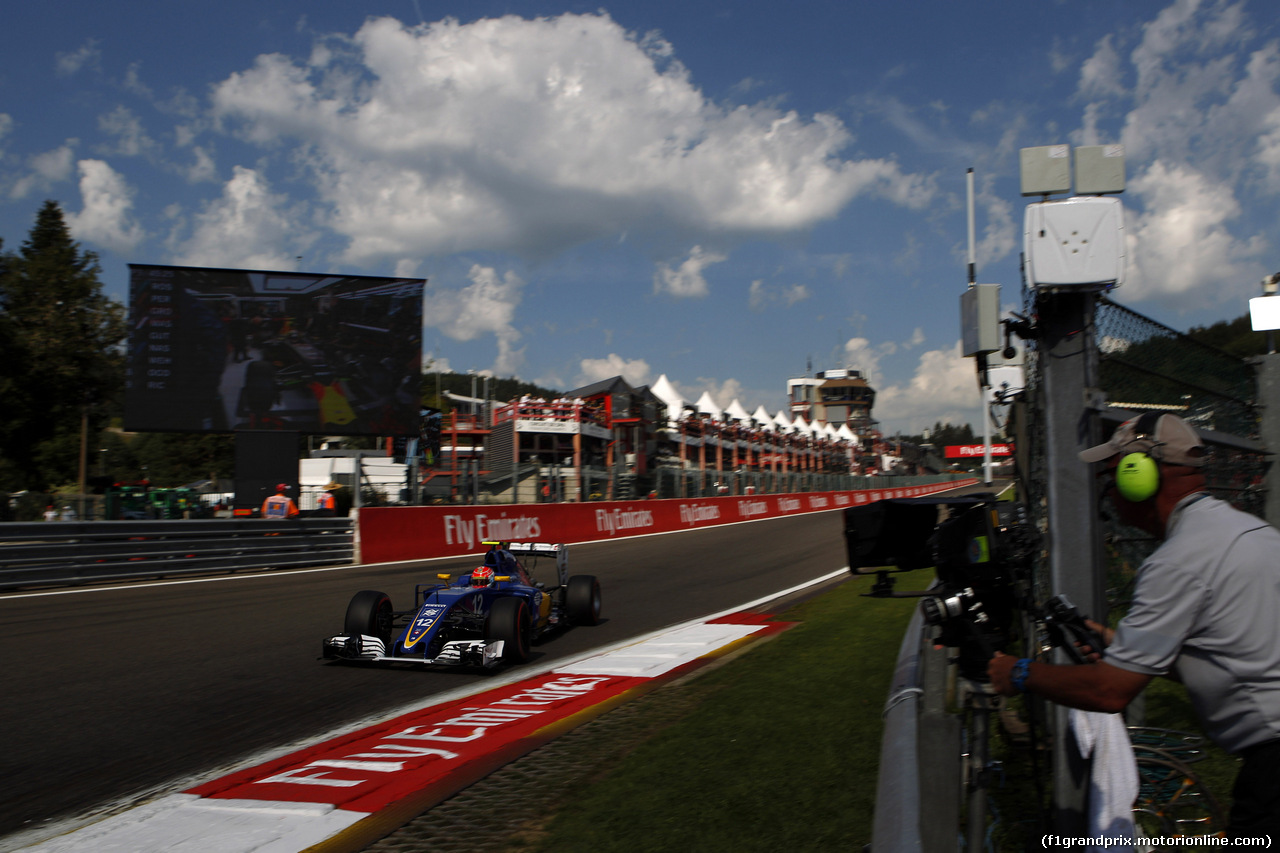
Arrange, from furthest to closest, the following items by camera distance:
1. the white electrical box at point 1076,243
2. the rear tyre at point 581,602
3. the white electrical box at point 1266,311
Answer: the rear tyre at point 581,602
the white electrical box at point 1266,311
the white electrical box at point 1076,243

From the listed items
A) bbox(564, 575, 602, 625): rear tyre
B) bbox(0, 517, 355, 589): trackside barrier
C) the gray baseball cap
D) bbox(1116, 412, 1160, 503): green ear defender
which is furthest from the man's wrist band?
bbox(0, 517, 355, 589): trackside barrier

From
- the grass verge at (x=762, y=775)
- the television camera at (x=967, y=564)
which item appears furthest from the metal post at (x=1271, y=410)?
the television camera at (x=967, y=564)

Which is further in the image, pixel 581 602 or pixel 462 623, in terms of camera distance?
pixel 581 602

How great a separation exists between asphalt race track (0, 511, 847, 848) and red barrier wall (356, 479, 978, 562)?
2799 mm

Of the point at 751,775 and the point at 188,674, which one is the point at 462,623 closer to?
the point at 188,674

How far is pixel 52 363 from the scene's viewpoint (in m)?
49.8

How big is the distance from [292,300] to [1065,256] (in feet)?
66.2

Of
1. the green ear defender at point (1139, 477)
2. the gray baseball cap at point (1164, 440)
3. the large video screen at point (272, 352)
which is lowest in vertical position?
the green ear defender at point (1139, 477)

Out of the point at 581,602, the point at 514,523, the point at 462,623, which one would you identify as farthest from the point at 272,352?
the point at 462,623

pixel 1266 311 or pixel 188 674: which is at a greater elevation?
pixel 1266 311

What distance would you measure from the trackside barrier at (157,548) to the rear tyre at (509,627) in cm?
772

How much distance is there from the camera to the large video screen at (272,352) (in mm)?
19531

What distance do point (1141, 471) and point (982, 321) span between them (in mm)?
1819

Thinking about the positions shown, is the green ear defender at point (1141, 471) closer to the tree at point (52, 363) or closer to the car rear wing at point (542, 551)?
the car rear wing at point (542, 551)
